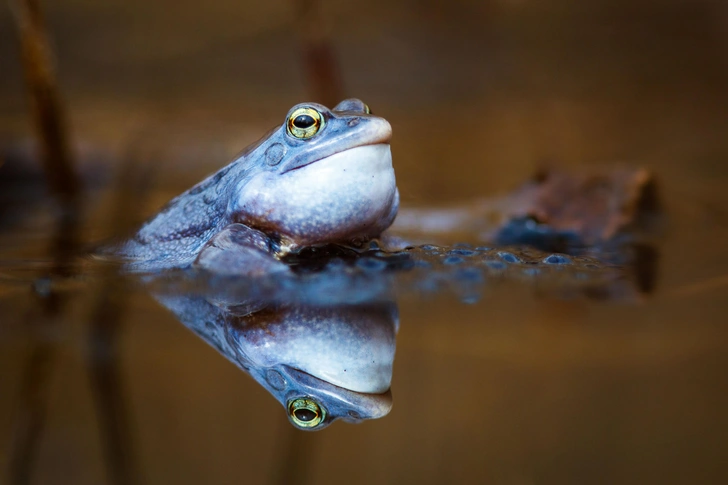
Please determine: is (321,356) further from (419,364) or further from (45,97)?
(45,97)

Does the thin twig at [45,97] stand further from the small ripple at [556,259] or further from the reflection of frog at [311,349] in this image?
the small ripple at [556,259]

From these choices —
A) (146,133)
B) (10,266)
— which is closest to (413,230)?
(10,266)

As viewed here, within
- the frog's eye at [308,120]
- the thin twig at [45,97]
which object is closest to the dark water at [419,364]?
the thin twig at [45,97]

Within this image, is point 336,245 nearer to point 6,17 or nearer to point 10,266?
point 10,266

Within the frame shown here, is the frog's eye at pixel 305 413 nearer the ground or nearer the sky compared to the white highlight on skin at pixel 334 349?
nearer the ground

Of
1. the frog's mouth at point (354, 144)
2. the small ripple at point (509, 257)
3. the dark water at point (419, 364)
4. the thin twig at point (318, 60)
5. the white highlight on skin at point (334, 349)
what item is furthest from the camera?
the thin twig at point (318, 60)

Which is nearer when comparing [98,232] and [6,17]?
[98,232]

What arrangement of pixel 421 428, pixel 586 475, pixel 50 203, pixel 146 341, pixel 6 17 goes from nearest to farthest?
1. pixel 586 475
2. pixel 421 428
3. pixel 146 341
4. pixel 50 203
5. pixel 6 17
